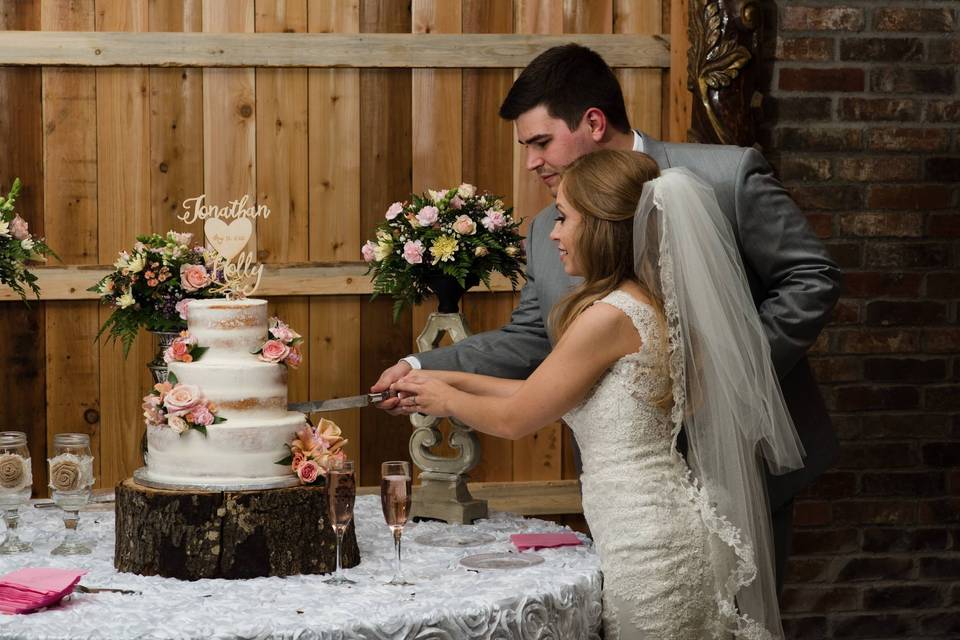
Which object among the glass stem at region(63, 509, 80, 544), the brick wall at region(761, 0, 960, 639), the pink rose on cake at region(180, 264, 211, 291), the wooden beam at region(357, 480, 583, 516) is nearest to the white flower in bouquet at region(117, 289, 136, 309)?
the pink rose on cake at region(180, 264, 211, 291)

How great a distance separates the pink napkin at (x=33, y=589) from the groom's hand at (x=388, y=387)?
816mm

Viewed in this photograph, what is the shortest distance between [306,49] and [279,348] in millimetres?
1878

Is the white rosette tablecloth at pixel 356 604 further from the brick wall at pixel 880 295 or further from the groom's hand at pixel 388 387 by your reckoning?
the brick wall at pixel 880 295

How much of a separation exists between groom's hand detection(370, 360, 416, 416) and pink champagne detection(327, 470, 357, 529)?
54cm

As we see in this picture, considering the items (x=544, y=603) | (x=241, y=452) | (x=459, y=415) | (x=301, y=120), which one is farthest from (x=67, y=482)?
(x=301, y=120)

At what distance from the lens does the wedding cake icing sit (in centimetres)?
235

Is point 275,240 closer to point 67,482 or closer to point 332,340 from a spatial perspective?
point 332,340

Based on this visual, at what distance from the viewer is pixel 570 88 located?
115 inches

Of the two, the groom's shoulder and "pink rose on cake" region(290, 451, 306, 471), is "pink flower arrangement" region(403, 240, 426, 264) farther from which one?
"pink rose on cake" region(290, 451, 306, 471)

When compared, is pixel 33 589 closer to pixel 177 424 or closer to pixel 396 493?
pixel 177 424

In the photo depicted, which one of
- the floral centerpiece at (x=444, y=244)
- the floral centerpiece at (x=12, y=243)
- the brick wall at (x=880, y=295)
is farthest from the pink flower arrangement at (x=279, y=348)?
the brick wall at (x=880, y=295)

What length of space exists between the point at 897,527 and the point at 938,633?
39cm

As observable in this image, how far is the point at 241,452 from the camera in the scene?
235 cm

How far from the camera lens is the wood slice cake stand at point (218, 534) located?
2293mm
